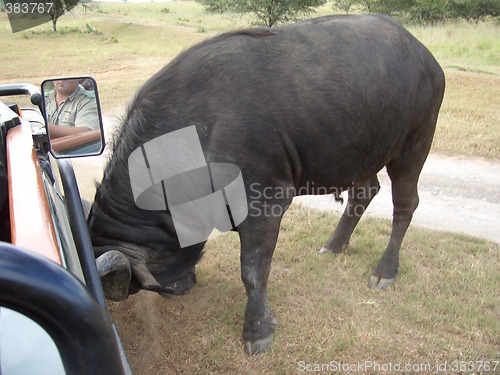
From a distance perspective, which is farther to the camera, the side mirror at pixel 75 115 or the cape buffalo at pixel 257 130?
the cape buffalo at pixel 257 130

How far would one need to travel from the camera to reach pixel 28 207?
4.22ft

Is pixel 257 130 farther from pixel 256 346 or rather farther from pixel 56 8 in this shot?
pixel 56 8

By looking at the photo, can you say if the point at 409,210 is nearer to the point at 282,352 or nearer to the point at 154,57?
the point at 282,352

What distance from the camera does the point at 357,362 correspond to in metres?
3.26

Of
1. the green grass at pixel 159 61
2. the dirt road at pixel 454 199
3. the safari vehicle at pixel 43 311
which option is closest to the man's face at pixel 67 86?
the green grass at pixel 159 61

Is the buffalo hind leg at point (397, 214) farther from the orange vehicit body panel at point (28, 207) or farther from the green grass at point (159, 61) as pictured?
the orange vehicit body panel at point (28, 207)

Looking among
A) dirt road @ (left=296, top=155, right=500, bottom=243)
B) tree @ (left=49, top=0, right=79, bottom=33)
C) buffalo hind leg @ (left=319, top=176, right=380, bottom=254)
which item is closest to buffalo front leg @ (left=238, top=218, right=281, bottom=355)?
buffalo hind leg @ (left=319, top=176, right=380, bottom=254)

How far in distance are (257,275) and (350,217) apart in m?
1.50

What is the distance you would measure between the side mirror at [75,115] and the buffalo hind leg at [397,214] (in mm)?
2320

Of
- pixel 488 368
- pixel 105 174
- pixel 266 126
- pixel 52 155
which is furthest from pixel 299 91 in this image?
pixel 488 368

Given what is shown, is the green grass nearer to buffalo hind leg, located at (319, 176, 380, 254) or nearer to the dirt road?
the dirt road

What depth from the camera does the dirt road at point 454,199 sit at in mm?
5473

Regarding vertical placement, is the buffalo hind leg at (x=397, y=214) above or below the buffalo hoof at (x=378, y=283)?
above

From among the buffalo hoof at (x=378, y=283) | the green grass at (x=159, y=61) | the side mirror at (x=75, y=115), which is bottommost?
the green grass at (x=159, y=61)
